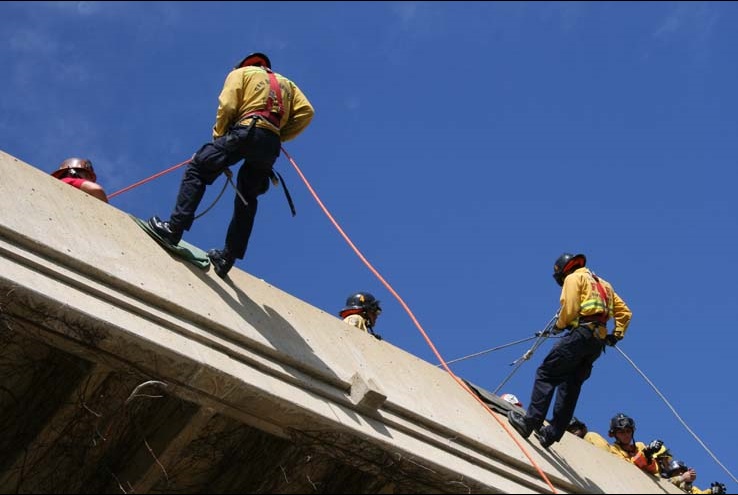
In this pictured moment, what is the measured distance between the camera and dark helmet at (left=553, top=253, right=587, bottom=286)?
8.78m

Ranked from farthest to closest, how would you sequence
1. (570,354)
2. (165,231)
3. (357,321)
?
(357,321) → (570,354) → (165,231)

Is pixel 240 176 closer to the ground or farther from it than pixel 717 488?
closer to the ground

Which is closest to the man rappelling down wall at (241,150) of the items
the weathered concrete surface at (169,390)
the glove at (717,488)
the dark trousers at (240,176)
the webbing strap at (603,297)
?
the dark trousers at (240,176)

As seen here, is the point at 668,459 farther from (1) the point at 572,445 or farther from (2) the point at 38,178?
(2) the point at 38,178

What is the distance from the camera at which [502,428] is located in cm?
778

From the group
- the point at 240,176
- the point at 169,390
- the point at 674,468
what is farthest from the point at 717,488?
the point at 169,390

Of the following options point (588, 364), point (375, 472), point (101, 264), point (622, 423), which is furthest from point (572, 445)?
point (101, 264)

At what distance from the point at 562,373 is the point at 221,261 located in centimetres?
277

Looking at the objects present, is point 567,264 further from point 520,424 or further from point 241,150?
point 241,150

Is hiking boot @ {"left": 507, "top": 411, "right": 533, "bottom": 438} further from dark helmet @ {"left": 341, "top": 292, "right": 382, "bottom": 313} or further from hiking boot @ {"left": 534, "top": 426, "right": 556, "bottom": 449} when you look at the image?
dark helmet @ {"left": 341, "top": 292, "right": 382, "bottom": 313}

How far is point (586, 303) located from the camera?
8352 millimetres

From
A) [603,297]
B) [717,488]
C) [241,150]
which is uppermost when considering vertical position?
[717,488]

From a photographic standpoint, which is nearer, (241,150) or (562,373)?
(241,150)

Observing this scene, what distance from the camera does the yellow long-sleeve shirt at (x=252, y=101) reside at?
24.7 ft
